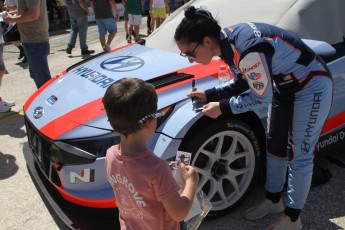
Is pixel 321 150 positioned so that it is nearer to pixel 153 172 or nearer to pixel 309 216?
pixel 309 216

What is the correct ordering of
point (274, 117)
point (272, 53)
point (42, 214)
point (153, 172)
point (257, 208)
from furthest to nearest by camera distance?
point (42, 214), point (257, 208), point (274, 117), point (272, 53), point (153, 172)

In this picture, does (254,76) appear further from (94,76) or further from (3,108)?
(3,108)

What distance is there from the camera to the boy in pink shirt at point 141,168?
1.34 meters

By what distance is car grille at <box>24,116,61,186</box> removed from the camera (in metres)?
2.41

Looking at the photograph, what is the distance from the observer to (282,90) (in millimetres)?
2205

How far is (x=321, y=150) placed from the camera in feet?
9.27

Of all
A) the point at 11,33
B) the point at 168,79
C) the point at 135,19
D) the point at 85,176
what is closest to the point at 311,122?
the point at 168,79

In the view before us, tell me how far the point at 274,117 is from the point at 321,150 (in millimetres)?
705

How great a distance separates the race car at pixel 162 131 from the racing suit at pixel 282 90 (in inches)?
7.4

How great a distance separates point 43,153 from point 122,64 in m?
0.98

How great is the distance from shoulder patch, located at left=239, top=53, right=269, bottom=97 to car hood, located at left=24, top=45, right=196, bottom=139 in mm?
596

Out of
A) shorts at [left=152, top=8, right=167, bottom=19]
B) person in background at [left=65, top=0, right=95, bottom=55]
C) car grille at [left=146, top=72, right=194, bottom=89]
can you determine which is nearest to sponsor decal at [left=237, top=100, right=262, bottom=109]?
car grille at [left=146, top=72, right=194, bottom=89]

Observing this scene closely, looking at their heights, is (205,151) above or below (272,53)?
below

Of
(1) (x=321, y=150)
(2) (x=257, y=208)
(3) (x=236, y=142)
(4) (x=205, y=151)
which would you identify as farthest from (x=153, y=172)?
(1) (x=321, y=150)
